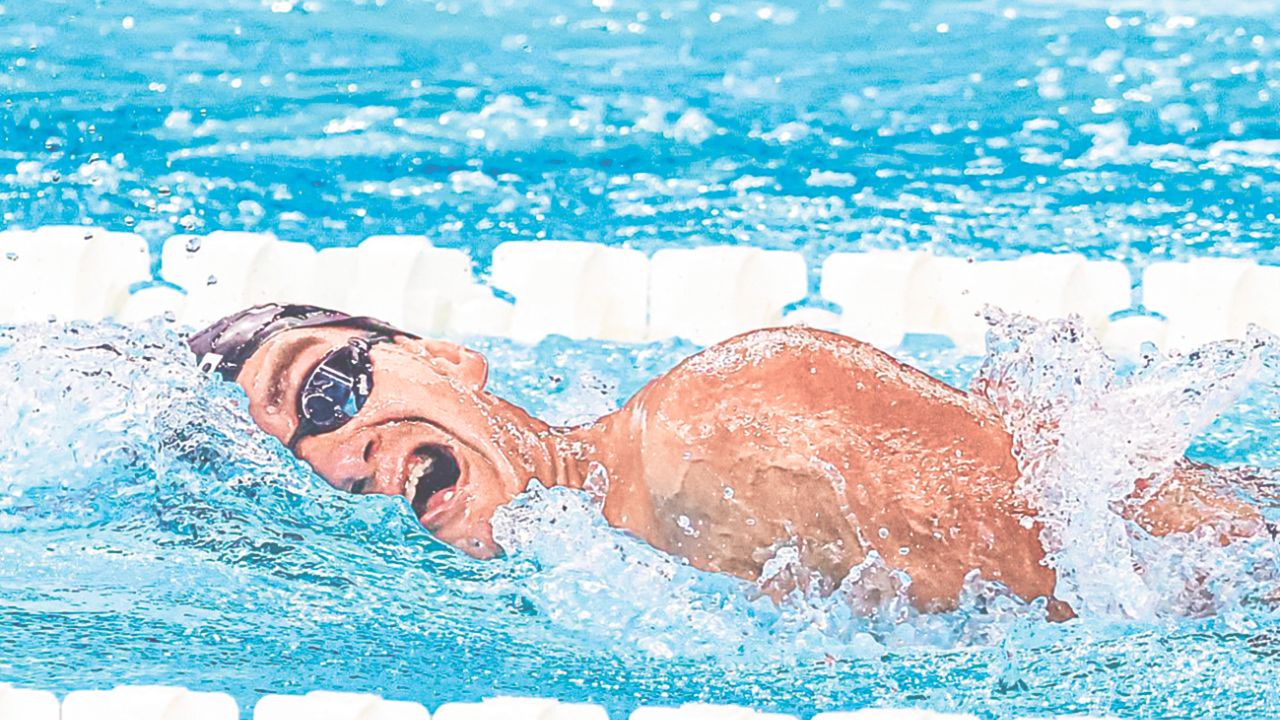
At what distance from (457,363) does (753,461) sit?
419 millimetres

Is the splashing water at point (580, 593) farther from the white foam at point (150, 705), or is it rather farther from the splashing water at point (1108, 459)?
the white foam at point (150, 705)

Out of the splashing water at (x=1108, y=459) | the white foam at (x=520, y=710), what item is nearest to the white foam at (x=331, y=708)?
the white foam at (x=520, y=710)

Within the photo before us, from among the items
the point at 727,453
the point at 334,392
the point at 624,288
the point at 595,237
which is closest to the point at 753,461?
the point at 727,453

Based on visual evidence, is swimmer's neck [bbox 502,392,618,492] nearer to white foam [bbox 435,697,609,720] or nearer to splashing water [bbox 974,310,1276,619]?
white foam [bbox 435,697,609,720]

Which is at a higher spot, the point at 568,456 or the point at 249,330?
the point at 249,330

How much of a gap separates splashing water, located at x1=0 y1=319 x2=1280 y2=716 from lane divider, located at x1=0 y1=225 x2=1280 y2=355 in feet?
2.57

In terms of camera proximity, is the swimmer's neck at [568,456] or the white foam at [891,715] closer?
the white foam at [891,715]

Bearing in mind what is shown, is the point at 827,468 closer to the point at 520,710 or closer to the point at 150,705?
the point at 520,710

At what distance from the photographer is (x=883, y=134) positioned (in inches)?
172

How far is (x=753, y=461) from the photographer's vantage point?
1565 millimetres

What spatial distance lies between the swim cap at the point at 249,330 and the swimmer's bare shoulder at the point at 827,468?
398 mm

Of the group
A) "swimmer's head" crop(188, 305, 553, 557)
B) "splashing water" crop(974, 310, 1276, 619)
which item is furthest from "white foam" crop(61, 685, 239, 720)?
"splashing water" crop(974, 310, 1276, 619)

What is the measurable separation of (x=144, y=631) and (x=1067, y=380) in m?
1.12

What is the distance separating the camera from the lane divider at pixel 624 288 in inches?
106
